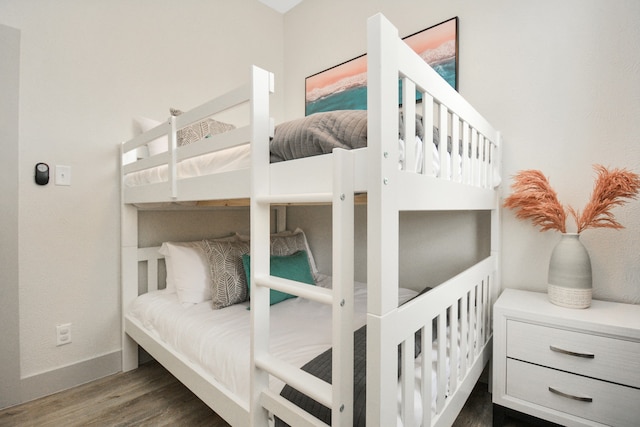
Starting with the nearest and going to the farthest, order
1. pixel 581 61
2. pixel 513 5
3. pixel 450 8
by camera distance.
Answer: pixel 581 61 → pixel 513 5 → pixel 450 8

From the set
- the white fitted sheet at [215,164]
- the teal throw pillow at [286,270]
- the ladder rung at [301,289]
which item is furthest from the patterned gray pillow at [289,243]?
the ladder rung at [301,289]

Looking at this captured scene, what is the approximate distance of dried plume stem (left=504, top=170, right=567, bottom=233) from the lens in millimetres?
1408

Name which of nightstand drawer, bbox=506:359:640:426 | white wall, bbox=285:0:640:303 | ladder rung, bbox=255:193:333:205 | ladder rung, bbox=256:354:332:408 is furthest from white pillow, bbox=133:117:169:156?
nightstand drawer, bbox=506:359:640:426

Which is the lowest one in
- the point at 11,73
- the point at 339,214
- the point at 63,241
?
the point at 63,241

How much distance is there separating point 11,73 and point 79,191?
2.04ft

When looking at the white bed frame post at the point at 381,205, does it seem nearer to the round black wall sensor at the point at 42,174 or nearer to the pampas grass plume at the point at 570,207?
the pampas grass plume at the point at 570,207

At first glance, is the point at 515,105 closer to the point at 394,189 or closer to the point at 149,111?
the point at 394,189

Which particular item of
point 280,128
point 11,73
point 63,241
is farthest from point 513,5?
point 63,241

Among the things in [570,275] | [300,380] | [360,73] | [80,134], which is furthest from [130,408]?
[360,73]

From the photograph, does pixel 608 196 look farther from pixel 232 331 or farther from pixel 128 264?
pixel 128 264

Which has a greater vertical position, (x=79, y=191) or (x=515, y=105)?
(x=515, y=105)

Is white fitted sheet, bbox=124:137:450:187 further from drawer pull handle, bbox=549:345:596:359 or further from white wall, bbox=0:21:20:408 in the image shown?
drawer pull handle, bbox=549:345:596:359

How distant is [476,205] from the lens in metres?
1.30

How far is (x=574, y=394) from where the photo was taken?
46.3 inches
